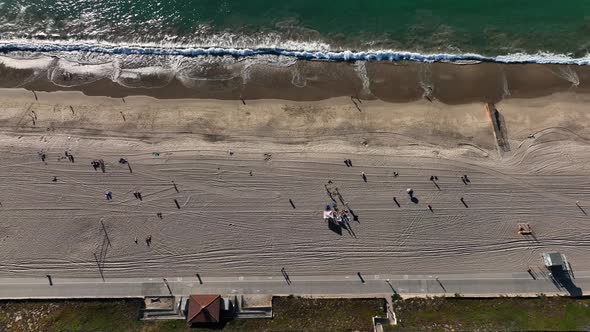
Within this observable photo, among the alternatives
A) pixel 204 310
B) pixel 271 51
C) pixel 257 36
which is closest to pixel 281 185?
pixel 204 310

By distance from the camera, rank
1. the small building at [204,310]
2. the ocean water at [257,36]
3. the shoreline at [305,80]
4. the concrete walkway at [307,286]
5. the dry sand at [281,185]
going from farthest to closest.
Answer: the ocean water at [257,36] → the shoreline at [305,80] → the dry sand at [281,185] → the concrete walkway at [307,286] → the small building at [204,310]

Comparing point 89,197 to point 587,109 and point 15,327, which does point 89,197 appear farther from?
point 587,109

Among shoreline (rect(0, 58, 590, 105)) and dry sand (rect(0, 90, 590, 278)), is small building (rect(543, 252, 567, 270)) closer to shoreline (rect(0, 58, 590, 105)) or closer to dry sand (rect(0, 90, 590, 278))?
dry sand (rect(0, 90, 590, 278))

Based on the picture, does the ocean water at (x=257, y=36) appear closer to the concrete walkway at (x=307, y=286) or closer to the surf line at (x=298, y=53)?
the surf line at (x=298, y=53)

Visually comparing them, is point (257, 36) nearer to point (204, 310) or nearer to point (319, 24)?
point (319, 24)

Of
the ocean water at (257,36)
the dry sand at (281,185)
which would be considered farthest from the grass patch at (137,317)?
the ocean water at (257,36)
